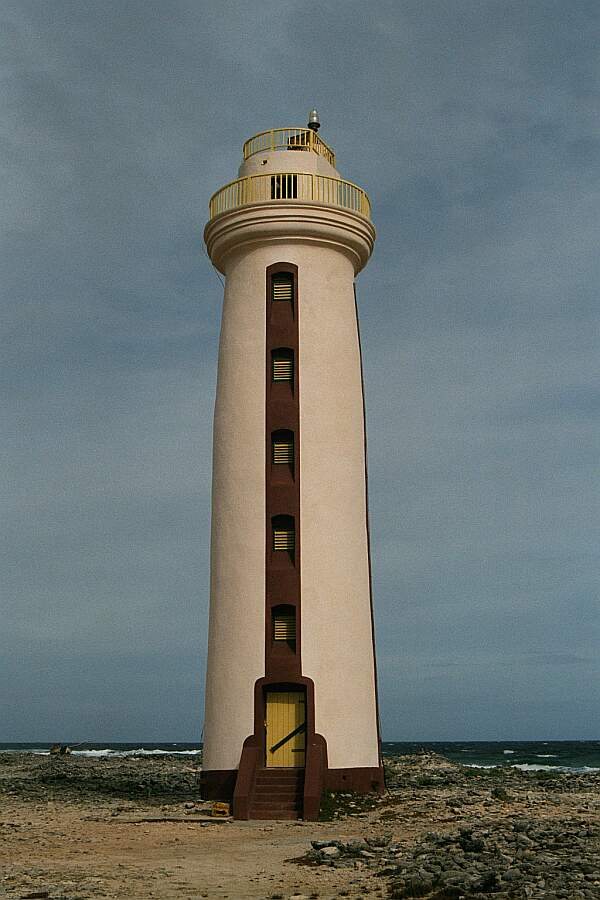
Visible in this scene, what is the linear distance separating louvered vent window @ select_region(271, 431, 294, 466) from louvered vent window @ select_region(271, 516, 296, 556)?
4.72 ft

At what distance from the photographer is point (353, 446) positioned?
90.8 feet

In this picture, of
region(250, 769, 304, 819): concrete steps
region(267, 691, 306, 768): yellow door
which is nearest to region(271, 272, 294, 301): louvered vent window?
region(267, 691, 306, 768): yellow door

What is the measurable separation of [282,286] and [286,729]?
1132 cm

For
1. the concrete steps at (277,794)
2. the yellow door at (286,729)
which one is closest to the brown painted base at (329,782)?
the concrete steps at (277,794)

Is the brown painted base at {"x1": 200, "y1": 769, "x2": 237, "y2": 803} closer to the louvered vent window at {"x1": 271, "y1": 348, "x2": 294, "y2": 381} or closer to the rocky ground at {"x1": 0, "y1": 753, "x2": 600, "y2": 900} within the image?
the rocky ground at {"x1": 0, "y1": 753, "x2": 600, "y2": 900}

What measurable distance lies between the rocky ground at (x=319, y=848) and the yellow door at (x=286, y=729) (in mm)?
1522

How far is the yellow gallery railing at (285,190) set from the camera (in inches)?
1115

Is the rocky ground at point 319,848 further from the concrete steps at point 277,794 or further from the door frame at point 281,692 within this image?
the door frame at point 281,692

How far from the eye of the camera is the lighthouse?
25469mm

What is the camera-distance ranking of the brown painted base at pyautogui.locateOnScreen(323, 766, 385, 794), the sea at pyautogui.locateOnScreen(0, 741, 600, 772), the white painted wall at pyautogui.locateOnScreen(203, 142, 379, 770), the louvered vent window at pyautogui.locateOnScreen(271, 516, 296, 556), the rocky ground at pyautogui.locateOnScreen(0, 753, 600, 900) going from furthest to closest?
the sea at pyautogui.locateOnScreen(0, 741, 600, 772) → the louvered vent window at pyautogui.locateOnScreen(271, 516, 296, 556) → the white painted wall at pyautogui.locateOnScreen(203, 142, 379, 770) → the brown painted base at pyautogui.locateOnScreen(323, 766, 385, 794) → the rocky ground at pyautogui.locateOnScreen(0, 753, 600, 900)

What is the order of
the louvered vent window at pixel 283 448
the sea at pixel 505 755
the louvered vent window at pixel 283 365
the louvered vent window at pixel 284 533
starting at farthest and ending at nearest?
the sea at pixel 505 755 → the louvered vent window at pixel 283 365 → the louvered vent window at pixel 283 448 → the louvered vent window at pixel 284 533

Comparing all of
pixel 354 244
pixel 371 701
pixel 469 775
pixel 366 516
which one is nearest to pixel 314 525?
pixel 366 516

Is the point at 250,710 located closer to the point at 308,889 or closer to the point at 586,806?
the point at 586,806

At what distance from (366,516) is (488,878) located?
47.4 feet
